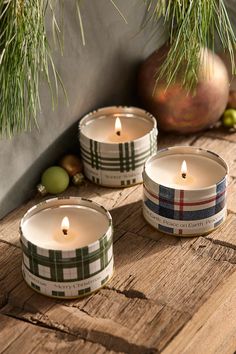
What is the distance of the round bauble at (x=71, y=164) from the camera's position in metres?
1.26

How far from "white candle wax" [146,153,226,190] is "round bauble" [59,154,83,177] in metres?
0.14

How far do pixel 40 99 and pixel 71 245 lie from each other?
28 cm

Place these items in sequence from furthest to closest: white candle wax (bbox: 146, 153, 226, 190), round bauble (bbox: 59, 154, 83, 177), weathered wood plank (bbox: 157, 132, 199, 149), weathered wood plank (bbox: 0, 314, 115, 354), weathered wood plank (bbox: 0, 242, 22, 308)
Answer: weathered wood plank (bbox: 157, 132, 199, 149) → round bauble (bbox: 59, 154, 83, 177) → white candle wax (bbox: 146, 153, 226, 190) → weathered wood plank (bbox: 0, 242, 22, 308) → weathered wood plank (bbox: 0, 314, 115, 354)

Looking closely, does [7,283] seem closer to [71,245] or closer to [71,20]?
[71,245]

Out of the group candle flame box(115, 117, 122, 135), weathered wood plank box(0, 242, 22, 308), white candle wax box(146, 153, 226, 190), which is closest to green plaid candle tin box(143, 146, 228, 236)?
white candle wax box(146, 153, 226, 190)

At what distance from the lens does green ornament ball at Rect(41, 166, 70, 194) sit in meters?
1.22

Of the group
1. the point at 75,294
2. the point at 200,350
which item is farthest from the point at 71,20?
the point at 200,350

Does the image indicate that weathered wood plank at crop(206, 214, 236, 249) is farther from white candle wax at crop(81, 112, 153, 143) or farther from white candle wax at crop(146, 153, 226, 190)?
white candle wax at crop(81, 112, 153, 143)

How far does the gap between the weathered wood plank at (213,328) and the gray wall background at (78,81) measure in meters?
0.38

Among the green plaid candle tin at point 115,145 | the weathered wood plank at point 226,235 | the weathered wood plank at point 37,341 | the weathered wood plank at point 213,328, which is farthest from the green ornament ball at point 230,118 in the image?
the weathered wood plank at point 37,341

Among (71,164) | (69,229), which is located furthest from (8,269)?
(71,164)

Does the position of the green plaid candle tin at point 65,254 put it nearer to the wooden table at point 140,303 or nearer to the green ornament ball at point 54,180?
the wooden table at point 140,303

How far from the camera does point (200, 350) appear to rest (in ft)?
3.21

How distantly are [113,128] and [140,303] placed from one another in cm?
40
